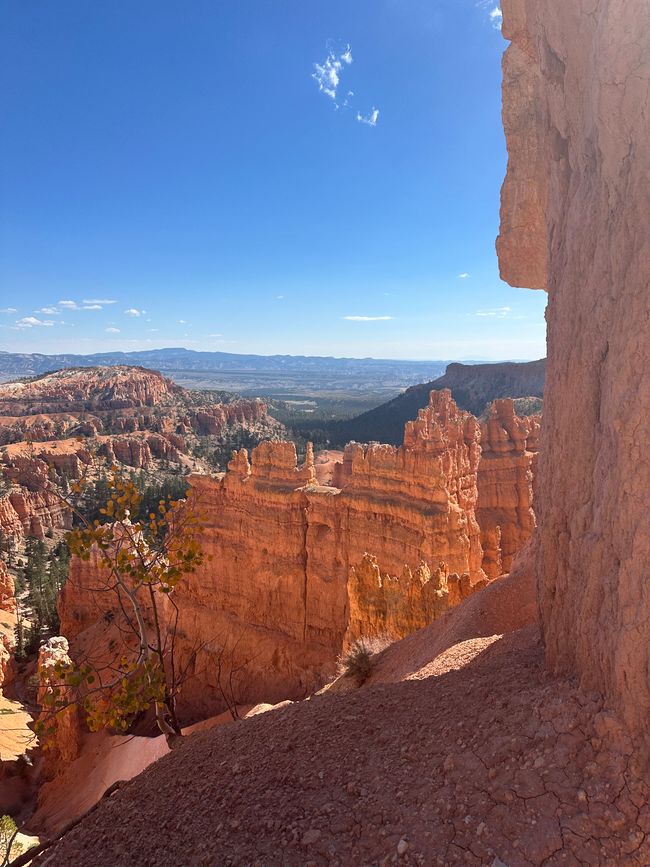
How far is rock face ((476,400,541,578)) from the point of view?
26.8 m

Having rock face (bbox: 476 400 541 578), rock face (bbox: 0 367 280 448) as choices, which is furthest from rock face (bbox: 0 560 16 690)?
rock face (bbox: 0 367 280 448)

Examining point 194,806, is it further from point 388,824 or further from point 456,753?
point 456,753

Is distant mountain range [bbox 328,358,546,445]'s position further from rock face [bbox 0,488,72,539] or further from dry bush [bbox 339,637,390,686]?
dry bush [bbox 339,637,390,686]

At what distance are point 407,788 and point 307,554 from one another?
16320mm

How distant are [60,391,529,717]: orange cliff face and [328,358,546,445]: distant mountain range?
60197 mm

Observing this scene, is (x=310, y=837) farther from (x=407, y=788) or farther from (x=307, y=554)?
(x=307, y=554)

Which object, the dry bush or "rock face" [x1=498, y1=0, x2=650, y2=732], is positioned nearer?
"rock face" [x1=498, y1=0, x2=650, y2=732]

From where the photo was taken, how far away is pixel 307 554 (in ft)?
65.4

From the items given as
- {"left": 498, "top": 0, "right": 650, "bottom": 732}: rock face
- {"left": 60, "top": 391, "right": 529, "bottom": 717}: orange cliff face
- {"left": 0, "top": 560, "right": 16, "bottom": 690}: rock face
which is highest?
{"left": 498, "top": 0, "right": 650, "bottom": 732}: rock face

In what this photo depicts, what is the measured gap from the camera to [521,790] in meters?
3.37

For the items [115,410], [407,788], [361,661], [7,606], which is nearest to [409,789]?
[407,788]

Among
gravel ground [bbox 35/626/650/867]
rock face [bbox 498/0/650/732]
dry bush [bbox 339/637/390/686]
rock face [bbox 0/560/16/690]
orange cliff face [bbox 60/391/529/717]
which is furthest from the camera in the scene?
rock face [bbox 0/560/16/690]

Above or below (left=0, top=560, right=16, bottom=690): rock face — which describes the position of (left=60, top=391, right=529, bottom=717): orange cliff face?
above

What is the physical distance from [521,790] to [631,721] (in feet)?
2.73
